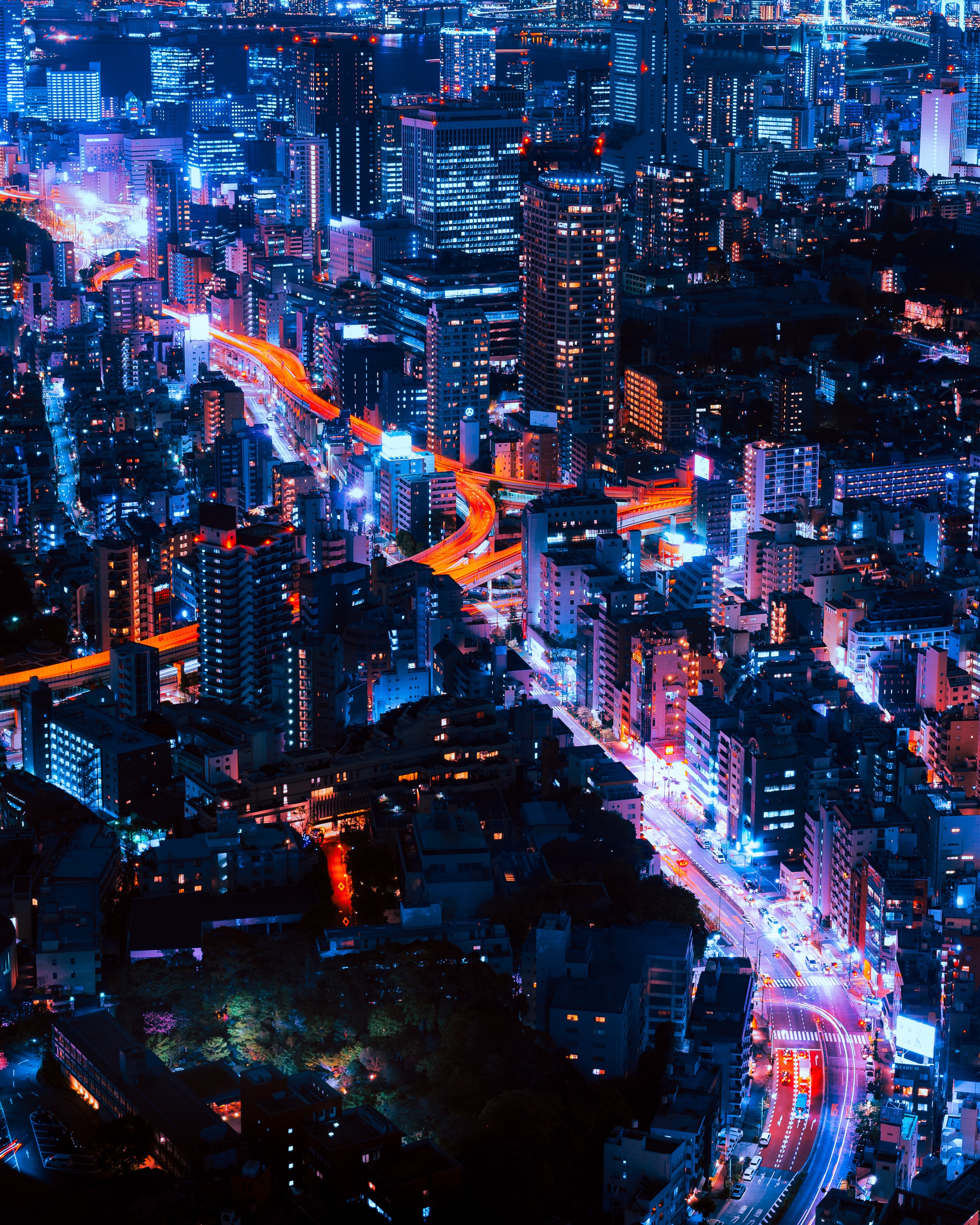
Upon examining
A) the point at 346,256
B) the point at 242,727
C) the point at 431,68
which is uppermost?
the point at 431,68

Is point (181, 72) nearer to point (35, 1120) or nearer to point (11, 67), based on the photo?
point (11, 67)

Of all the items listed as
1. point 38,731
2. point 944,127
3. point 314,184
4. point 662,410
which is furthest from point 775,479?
point 944,127

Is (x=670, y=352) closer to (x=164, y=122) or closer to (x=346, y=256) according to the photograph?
(x=346, y=256)

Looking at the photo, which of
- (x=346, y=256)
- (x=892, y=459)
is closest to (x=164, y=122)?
(x=346, y=256)

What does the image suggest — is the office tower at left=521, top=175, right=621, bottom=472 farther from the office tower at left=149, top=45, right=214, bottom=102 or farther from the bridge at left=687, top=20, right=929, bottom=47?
the office tower at left=149, top=45, right=214, bottom=102

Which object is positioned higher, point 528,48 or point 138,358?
point 528,48

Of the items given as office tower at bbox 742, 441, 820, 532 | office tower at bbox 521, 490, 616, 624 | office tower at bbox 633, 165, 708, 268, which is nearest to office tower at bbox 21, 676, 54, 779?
office tower at bbox 521, 490, 616, 624
